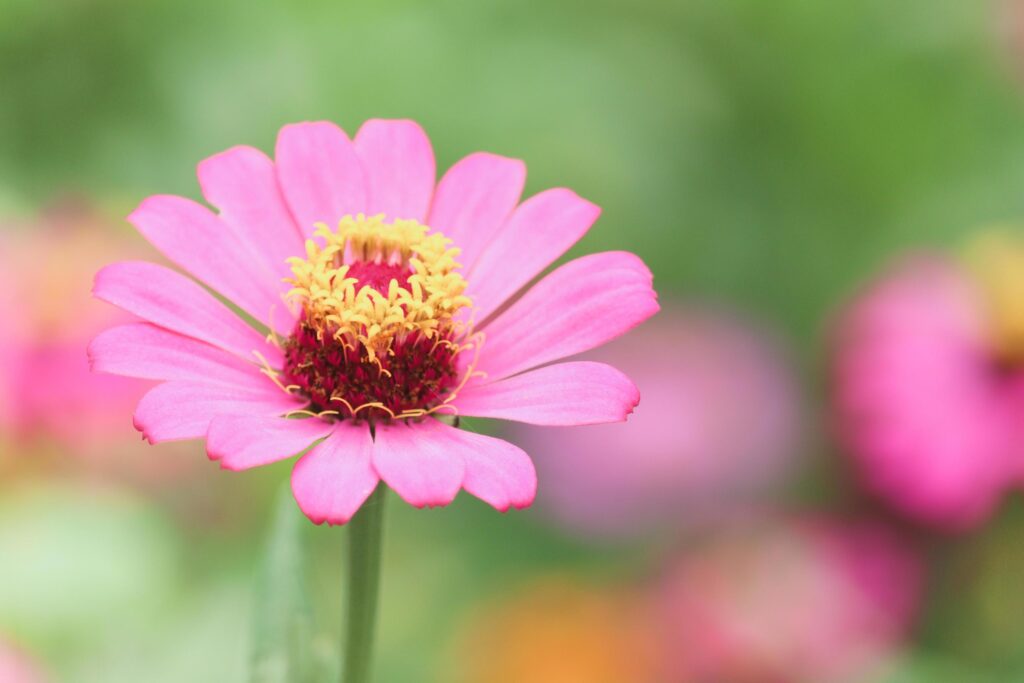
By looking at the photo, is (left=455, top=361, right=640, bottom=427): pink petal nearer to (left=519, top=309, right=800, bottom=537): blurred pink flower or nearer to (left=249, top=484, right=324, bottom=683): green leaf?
(left=249, top=484, right=324, bottom=683): green leaf

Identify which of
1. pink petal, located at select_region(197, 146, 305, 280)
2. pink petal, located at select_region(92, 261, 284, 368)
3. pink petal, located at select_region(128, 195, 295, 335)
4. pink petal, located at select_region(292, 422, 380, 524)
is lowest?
pink petal, located at select_region(292, 422, 380, 524)

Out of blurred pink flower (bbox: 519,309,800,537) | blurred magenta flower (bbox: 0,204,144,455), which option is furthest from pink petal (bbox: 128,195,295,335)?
blurred pink flower (bbox: 519,309,800,537)

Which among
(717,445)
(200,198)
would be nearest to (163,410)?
(200,198)

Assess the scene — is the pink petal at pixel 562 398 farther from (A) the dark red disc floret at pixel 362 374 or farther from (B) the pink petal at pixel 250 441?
(B) the pink petal at pixel 250 441

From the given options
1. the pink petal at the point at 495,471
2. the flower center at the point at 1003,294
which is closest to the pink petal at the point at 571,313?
the pink petal at the point at 495,471

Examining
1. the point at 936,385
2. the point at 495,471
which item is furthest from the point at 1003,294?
the point at 495,471

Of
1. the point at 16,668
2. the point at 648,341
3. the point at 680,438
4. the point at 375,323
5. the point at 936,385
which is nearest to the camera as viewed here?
the point at 375,323

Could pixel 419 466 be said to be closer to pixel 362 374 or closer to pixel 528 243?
pixel 362 374
